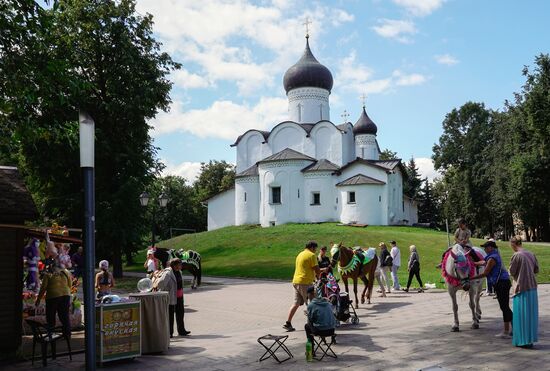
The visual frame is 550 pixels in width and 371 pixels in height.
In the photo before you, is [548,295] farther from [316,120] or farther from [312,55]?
[312,55]

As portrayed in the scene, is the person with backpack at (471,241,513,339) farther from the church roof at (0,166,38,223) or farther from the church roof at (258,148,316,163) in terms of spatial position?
the church roof at (258,148,316,163)

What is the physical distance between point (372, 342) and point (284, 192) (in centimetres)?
3961

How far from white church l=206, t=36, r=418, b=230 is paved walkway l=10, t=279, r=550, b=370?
104 feet

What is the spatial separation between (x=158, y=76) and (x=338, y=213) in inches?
991

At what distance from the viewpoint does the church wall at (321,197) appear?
162 feet

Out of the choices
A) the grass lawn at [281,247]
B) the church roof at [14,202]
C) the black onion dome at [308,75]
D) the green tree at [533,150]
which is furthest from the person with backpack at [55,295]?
the black onion dome at [308,75]

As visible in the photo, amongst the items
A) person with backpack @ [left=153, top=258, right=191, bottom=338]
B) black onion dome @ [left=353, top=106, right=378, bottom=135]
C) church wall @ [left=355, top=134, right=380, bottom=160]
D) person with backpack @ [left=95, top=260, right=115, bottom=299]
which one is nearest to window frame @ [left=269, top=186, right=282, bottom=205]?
church wall @ [left=355, top=134, right=380, bottom=160]

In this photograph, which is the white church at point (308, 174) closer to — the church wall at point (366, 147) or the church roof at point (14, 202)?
the church wall at point (366, 147)

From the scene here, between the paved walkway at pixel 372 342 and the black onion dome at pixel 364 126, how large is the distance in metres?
44.6

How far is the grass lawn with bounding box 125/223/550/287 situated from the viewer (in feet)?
90.7

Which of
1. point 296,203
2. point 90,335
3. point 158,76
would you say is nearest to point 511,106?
point 296,203

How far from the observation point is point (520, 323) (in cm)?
916

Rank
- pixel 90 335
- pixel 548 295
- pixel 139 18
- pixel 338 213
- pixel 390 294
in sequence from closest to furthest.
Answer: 1. pixel 90 335
2. pixel 548 295
3. pixel 390 294
4. pixel 139 18
5. pixel 338 213

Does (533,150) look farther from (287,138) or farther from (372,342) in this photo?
(372,342)
